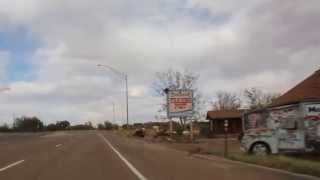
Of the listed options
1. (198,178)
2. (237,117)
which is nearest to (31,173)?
(198,178)

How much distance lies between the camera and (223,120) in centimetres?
8056

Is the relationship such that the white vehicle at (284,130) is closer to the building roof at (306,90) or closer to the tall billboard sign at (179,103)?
the building roof at (306,90)

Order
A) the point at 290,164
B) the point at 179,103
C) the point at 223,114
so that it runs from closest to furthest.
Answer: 1. the point at 290,164
2. the point at 179,103
3. the point at 223,114

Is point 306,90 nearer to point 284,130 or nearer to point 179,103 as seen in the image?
point 284,130

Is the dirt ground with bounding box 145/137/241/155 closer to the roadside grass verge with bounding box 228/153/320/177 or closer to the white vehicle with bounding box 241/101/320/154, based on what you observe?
the white vehicle with bounding box 241/101/320/154

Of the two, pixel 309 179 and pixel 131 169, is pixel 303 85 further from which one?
pixel 309 179

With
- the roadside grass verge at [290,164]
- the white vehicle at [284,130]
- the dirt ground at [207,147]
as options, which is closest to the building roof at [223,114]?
the dirt ground at [207,147]

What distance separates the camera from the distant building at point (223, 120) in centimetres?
8006

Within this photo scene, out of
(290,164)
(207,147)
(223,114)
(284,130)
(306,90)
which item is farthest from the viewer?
(223,114)

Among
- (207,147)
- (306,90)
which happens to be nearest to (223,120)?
(306,90)

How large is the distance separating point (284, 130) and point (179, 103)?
35.7 meters

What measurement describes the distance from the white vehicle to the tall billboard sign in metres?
33.2

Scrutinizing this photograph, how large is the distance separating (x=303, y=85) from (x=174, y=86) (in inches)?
1583

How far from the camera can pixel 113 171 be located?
775 inches
